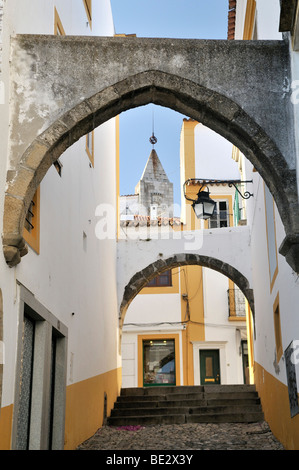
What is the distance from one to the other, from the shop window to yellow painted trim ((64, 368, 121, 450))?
733cm

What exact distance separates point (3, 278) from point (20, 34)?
2.16 m

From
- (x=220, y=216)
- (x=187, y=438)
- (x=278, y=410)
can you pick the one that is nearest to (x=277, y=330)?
(x=278, y=410)

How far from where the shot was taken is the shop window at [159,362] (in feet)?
63.9

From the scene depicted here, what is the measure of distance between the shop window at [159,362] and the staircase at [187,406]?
646 cm

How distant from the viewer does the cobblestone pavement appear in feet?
27.5

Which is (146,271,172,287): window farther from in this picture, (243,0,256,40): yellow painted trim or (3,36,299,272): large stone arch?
(3,36,299,272): large stone arch

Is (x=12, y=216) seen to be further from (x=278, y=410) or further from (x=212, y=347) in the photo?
(x=212, y=347)

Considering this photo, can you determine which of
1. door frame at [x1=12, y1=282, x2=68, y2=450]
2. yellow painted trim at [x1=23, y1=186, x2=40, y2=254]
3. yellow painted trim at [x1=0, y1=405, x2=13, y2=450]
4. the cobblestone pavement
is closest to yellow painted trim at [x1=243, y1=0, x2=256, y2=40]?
yellow painted trim at [x1=23, y1=186, x2=40, y2=254]

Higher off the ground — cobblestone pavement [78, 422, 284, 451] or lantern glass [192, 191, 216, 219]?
lantern glass [192, 191, 216, 219]

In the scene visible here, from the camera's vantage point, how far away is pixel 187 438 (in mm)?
9234

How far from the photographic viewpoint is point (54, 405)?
7.34 metres

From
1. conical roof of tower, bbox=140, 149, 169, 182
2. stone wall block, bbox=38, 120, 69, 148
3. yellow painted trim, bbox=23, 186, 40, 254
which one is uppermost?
conical roof of tower, bbox=140, 149, 169, 182

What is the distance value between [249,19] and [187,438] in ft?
20.8
